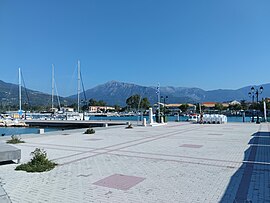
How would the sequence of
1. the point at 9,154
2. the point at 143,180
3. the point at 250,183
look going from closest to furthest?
the point at 250,183, the point at 143,180, the point at 9,154

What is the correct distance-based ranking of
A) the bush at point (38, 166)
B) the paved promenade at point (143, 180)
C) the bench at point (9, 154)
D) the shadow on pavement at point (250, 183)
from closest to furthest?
the shadow on pavement at point (250, 183) → the paved promenade at point (143, 180) → the bush at point (38, 166) → the bench at point (9, 154)

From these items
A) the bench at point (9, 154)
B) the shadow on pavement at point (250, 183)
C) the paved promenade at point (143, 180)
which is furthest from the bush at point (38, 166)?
the shadow on pavement at point (250, 183)

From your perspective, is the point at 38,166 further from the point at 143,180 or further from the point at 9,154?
the point at 143,180

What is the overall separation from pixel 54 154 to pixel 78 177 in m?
4.10

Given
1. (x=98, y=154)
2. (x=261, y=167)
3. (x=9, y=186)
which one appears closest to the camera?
(x=9, y=186)

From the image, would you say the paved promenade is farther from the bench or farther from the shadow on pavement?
the bench

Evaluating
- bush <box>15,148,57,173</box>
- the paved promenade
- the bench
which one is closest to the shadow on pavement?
the paved promenade

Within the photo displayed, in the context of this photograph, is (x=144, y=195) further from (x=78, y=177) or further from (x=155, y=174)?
(x=78, y=177)

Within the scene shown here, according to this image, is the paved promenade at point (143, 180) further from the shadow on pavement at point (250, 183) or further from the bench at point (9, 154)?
the bench at point (9, 154)

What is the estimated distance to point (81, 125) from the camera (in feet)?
142

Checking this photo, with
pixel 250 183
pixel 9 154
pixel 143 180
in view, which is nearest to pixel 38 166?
pixel 9 154

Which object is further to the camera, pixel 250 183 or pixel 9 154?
pixel 9 154

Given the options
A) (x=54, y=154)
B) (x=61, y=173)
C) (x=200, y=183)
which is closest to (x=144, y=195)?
(x=200, y=183)

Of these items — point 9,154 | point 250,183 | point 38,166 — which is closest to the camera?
point 250,183
